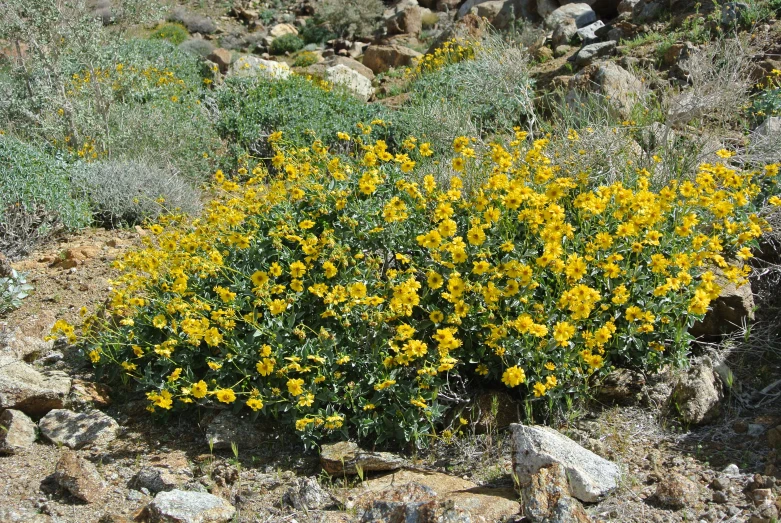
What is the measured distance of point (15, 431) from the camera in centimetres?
A: 353

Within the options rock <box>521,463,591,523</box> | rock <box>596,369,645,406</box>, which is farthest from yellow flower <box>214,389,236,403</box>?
rock <box>596,369,645,406</box>

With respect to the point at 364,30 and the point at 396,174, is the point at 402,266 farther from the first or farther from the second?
the point at 364,30

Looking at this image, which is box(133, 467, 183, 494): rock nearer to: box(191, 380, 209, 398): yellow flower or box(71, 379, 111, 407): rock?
box(191, 380, 209, 398): yellow flower

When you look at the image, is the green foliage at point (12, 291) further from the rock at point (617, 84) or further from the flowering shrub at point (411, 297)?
the rock at point (617, 84)

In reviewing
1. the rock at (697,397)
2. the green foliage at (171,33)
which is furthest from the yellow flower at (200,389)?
the green foliage at (171,33)

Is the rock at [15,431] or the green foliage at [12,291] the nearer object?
the rock at [15,431]

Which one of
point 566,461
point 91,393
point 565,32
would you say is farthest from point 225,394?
point 565,32

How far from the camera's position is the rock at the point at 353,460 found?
3.20m

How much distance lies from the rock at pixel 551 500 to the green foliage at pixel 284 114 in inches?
187

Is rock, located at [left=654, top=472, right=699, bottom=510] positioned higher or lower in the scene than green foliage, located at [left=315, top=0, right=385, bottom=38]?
higher

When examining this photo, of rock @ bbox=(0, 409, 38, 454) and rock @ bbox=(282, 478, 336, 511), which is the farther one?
rock @ bbox=(0, 409, 38, 454)

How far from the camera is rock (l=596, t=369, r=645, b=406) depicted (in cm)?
350

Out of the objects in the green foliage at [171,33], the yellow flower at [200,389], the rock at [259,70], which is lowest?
the green foliage at [171,33]

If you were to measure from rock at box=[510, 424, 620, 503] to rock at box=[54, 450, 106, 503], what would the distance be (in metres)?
1.67
